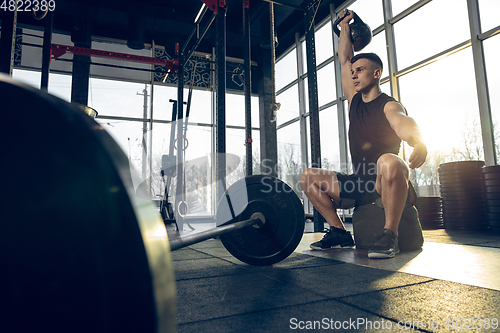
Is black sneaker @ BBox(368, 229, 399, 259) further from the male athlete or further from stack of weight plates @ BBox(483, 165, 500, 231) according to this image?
stack of weight plates @ BBox(483, 165, 500, 231)

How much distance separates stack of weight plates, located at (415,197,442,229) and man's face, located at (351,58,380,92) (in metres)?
2.29

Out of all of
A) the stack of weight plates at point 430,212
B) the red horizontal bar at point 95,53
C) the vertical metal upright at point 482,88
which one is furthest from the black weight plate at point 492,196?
the red horizontal bar at point 95,53

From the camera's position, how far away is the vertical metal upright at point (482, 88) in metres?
3.69

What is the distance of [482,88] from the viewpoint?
3.75m

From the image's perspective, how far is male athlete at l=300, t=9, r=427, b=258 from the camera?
157 cm

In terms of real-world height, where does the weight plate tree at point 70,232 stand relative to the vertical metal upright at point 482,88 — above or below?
below

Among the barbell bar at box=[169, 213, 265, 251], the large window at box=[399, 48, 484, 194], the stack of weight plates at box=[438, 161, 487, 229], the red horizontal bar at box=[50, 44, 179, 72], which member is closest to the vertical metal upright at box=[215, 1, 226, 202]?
the barbell bar at box=[169, 213, 265, 251]

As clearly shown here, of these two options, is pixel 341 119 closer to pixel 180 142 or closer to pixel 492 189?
pixel 492 189

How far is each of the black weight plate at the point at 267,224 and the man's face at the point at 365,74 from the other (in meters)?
0.88

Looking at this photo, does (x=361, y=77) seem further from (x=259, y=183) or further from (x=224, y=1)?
(x=224, y=1)

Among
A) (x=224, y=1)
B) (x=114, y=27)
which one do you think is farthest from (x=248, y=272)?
(x=114, y=27)

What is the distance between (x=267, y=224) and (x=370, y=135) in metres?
0.87

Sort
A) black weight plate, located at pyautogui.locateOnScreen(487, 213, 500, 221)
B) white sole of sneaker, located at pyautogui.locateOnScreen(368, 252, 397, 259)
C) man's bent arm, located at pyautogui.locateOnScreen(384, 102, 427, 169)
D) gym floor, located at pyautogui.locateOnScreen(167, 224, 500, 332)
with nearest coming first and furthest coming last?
gym floor, located at pyautogui.locateOnScreen(167, 224, 500, 332), man's bent arm, located at pyautogui.locateOnScreen(384, 102, 427, 169), white sole of sneaker, located at pyautogui.locateOnScreen(368, 252, 397, 259), black weight plate, located at pyautogui.locateOnScreen(487, 213, 500, 221)

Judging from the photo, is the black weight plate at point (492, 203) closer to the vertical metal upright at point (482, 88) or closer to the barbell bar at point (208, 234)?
the vertical metal upright at point (482, 88)
